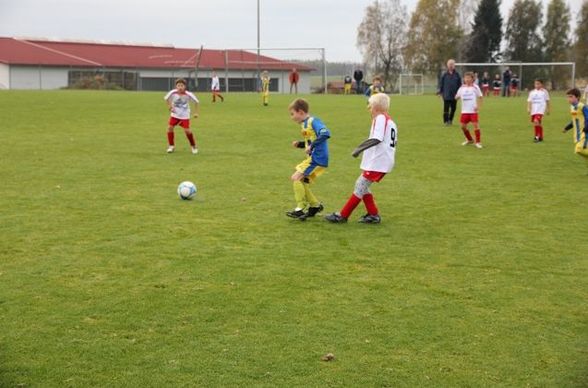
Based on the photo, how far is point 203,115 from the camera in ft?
90.5

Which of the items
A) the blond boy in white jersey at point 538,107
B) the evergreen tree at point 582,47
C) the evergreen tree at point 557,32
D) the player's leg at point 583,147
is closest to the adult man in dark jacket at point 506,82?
the evergreen tree at point 582,47

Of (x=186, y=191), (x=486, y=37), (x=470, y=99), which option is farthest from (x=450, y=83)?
(x=486, y=37)

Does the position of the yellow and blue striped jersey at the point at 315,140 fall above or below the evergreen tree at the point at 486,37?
below

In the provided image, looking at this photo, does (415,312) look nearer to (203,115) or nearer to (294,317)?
(294,317)

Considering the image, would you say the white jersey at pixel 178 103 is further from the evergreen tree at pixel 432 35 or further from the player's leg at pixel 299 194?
the evergreen tree at pixel 432 35

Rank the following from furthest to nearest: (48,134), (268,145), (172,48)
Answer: (172,48), (48,134), (268,145)

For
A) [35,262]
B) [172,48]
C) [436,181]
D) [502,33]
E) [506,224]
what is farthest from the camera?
[172,48]

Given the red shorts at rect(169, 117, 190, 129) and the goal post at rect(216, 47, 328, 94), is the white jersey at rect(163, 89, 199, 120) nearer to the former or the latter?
the red shorts at rect(169, 117, 190, 129)

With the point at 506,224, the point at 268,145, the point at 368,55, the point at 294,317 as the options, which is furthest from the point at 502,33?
the point at 294,317

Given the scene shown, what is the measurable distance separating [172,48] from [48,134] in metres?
61.6

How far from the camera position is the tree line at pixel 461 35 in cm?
6394

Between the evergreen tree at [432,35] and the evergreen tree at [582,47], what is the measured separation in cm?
1165

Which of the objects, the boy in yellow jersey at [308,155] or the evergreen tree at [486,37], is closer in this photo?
the boy in yellow jersey at [308,155]

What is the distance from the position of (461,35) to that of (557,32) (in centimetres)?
880
